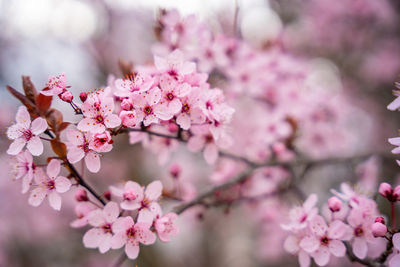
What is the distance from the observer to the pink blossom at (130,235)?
3.62 ft

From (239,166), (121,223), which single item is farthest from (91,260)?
(121,223)

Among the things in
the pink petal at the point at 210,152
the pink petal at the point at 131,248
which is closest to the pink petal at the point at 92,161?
the pink petal at the point at 131,248

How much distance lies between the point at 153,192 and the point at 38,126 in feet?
1.69

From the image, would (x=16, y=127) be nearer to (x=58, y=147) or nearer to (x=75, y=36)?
(x=58, y=147)

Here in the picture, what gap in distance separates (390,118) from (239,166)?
95.7 inches

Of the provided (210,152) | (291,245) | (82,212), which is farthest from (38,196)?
(291,245)

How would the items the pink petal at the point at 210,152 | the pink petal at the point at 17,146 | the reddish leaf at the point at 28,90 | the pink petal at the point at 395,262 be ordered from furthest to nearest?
the pink petal at the point at 210,152, the reddish leaf at the point at 28,90, the pink petal at the point at 17,146, the pink petal at the point at 395,262

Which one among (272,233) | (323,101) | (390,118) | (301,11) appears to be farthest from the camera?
(301,11)

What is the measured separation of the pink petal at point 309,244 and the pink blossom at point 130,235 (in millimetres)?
622

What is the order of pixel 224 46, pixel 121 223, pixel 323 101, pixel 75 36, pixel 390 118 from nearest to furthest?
pixel 121 223 < pixel 224 46 < pixel 323 101 < pixel 390 118 < pixel 75 36

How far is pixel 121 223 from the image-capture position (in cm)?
111

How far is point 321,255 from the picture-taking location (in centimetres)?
124

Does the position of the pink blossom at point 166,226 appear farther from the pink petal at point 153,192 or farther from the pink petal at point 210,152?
the pink petal at point 210,152

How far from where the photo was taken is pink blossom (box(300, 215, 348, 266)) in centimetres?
121
